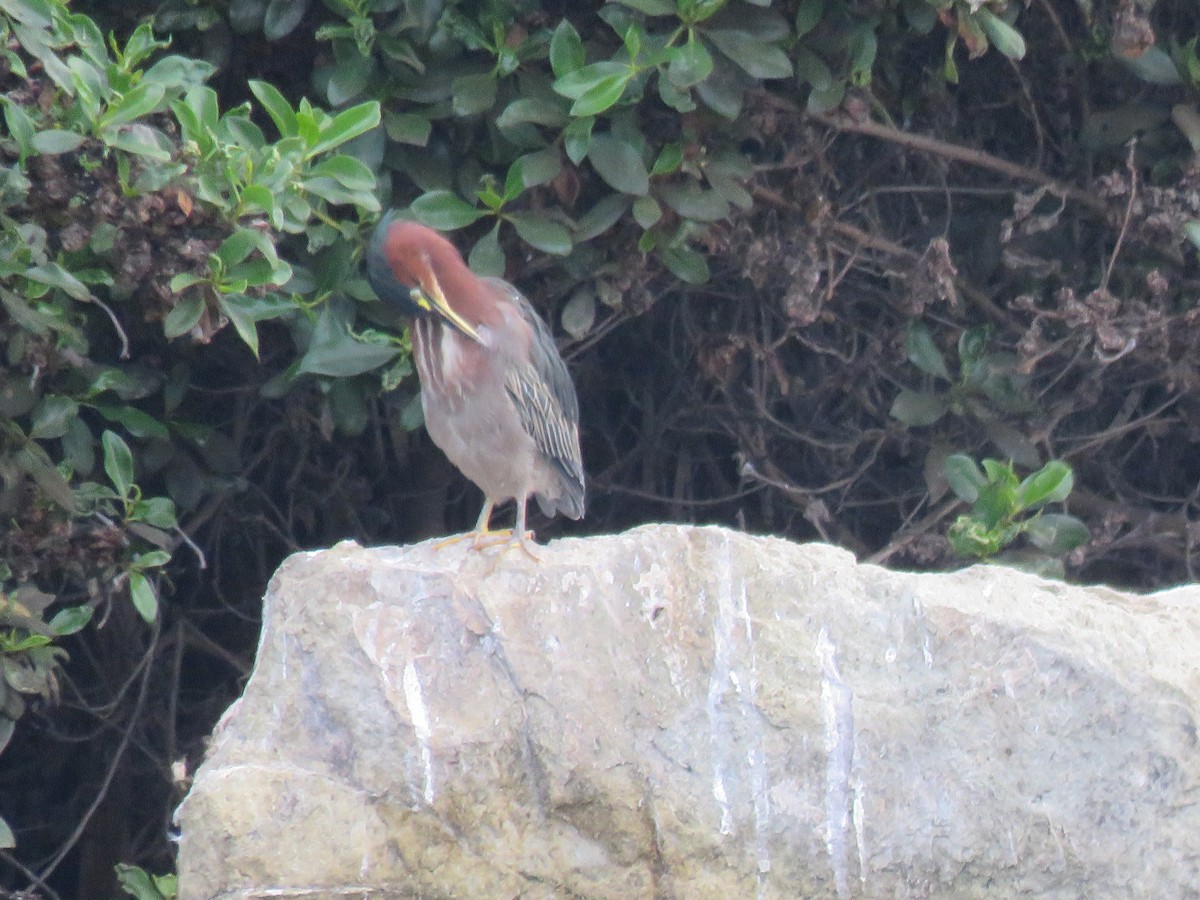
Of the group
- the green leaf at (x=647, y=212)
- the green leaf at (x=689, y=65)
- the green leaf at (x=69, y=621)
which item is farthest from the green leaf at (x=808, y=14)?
the green leaf at (x=69, y=621)

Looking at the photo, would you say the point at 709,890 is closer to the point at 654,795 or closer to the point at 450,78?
the point at 654,795

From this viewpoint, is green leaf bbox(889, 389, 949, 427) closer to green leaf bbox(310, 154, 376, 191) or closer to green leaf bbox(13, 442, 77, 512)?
green leaf bbox(310, 154, 376, 191)

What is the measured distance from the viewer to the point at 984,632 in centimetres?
309

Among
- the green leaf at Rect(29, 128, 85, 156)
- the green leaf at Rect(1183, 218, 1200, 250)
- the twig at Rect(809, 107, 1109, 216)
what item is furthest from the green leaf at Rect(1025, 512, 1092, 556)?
the green leaf at Rect(29, 128, 85, 156)

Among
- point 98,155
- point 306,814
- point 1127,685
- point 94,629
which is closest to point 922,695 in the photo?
point 1127,685

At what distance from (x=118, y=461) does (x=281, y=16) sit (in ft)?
3.64

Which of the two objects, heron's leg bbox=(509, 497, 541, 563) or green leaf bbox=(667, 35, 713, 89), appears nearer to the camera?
heron's leg bbox=(509, 497, 541, 563)

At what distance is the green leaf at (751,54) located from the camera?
369cm

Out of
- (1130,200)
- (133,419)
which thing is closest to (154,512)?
(133,419)

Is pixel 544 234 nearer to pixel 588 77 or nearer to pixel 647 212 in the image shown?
pixel 647 212

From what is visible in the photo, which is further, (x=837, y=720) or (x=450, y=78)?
(x=450, y=78)

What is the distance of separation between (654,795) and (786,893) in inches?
11.9

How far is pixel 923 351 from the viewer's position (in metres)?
Result: 4.24

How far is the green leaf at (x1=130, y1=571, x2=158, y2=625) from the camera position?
12.3 ft
